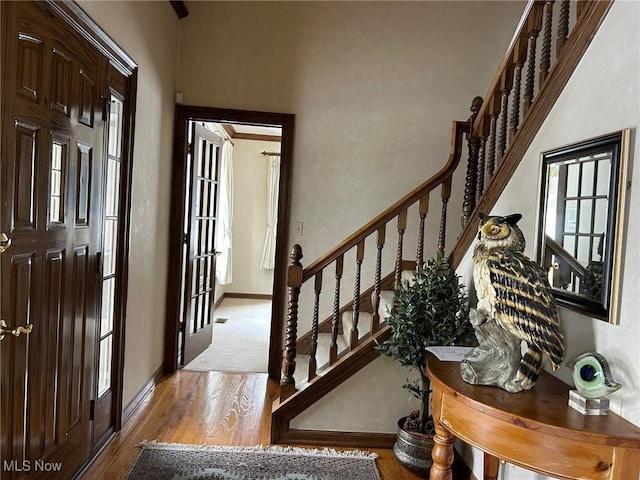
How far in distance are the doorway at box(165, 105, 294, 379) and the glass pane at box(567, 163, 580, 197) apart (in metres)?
2.26

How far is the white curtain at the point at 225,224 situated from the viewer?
6384 mm

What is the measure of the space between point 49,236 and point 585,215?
2.04 meters

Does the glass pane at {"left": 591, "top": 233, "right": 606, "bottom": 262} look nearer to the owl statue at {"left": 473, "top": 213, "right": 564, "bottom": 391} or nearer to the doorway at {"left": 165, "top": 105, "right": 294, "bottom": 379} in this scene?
the owl statue at {"left": 473, "top": 213, "right": 564, "bottom": 391}

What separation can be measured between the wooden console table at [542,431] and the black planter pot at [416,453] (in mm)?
885

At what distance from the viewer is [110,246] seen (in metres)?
2.46

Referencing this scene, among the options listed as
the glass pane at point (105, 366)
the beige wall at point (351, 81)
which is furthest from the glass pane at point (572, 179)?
the glass pane at point (105, 366)

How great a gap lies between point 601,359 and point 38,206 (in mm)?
2019

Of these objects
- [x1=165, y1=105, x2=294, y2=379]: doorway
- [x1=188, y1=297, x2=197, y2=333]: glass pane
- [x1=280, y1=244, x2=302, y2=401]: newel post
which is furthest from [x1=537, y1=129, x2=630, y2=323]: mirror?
[x1=188, y1=297, x2=197, y2=333]: glass pane

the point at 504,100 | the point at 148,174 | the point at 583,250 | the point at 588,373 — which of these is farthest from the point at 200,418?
the point at 504,100

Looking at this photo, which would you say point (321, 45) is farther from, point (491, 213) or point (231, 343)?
point (231, 343)

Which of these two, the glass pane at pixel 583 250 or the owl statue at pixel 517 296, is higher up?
the glass pane at pixel 583 250

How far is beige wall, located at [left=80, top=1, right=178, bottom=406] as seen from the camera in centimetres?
263

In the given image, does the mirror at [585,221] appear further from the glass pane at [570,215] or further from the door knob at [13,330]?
the door knob at [13,330]

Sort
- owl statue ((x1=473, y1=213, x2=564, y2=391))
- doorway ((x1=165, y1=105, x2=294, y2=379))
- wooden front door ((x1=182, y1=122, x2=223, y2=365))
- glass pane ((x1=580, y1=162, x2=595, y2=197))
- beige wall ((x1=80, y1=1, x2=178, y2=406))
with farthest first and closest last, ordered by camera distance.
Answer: wooden front door ((x1=182, y1=122, x2=223, y2=365))
doorway ((x1=165, y1=105, x2=294, y2=379))
beige wall ((x1=80, y1=1, x2=178, y2=406))
glass pane ((x1=580, y1=162, x2=595, y2=197))
owl statue ((x1=473, y1=213, x2=564, y2=391))
